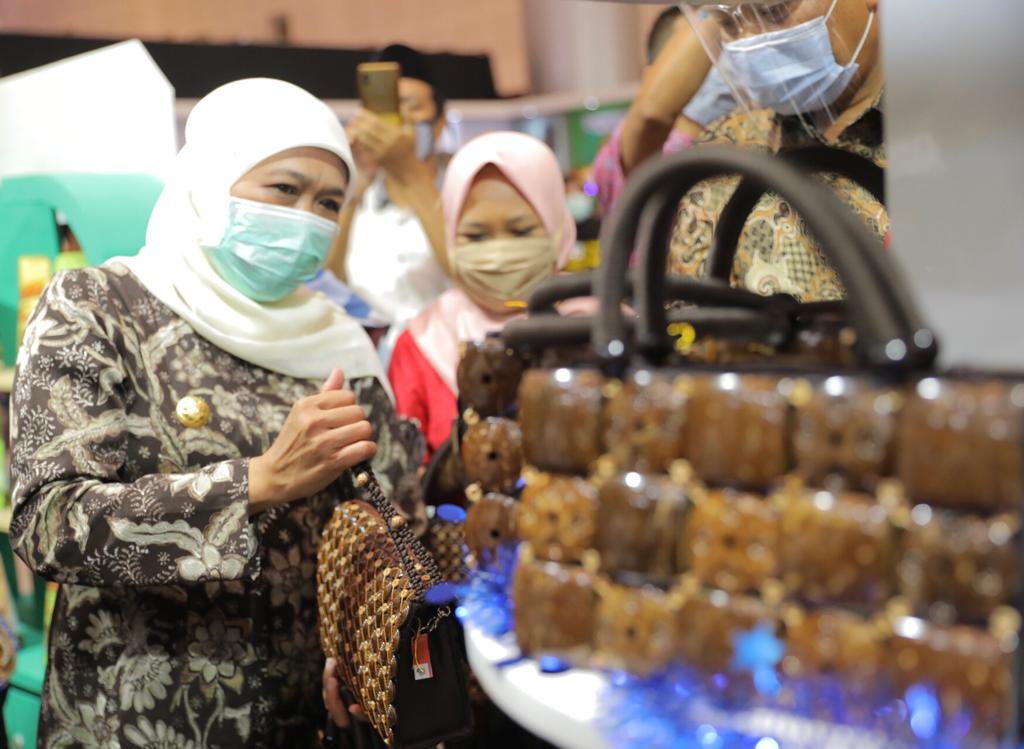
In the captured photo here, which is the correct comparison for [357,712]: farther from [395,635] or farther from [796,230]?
[796,230]

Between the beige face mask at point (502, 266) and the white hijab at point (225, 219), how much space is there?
79 centimetres

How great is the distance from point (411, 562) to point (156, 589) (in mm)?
440

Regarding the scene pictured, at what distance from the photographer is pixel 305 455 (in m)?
1.57

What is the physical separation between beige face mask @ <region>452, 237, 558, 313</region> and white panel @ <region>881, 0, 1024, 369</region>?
141 centimetres

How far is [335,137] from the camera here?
6.07 ft

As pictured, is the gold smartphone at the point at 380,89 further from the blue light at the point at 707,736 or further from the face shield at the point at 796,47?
the blue light at the point at 707,736

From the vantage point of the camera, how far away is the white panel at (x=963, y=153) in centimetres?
123

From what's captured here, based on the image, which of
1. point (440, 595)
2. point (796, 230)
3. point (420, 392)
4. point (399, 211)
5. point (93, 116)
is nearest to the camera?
point (440, 595)

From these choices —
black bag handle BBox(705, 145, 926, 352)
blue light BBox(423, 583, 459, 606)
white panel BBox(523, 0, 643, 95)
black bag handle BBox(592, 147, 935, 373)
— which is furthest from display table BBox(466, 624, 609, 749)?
white panel BBox(523, 0, 643, 95)

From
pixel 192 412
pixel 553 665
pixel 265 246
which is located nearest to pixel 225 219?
pixel 265 246

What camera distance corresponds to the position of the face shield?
5.46 ft

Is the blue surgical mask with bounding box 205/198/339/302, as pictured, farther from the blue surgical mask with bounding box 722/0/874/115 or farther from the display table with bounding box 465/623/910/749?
the display table with bounding box 465/623/910/749

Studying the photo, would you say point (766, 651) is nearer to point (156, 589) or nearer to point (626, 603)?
point (626, 603)

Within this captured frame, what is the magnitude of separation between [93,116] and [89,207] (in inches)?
12.9
